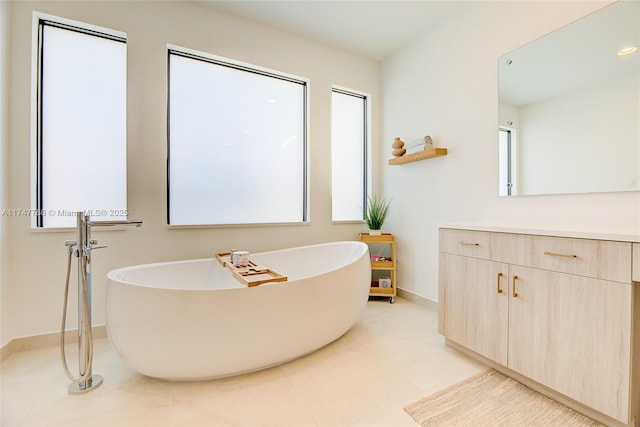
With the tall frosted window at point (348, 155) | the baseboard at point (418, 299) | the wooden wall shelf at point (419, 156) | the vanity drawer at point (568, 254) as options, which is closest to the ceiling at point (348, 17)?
the tall frosted window at point (348, 155)

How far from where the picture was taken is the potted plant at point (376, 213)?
117 inches

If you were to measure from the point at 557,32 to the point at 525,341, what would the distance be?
1.92 m

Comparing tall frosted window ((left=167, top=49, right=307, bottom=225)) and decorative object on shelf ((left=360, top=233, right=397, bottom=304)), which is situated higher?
tall frosted window ((left=167, top=49, right=307, bottom=225))

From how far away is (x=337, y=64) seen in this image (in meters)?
3.00

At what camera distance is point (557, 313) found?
1279 millimetres

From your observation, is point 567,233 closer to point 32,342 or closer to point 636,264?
point 636,264

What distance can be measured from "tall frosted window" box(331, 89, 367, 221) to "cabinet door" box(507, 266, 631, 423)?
197 centimetres

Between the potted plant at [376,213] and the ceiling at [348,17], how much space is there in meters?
1.75

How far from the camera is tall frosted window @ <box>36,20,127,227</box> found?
6.33 feet

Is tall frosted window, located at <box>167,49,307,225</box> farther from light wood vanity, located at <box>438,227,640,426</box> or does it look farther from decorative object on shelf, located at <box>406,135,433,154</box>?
light wood vanity, located at <box>438,227,640,426</box>

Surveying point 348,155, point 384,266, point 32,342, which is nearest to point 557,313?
point 384,266

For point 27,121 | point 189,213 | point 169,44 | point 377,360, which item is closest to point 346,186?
point 189,213

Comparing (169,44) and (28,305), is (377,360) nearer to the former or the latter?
(28,305)

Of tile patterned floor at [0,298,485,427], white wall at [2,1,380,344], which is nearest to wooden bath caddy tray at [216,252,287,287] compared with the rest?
tile patterned floor at [0,298,485,427]
